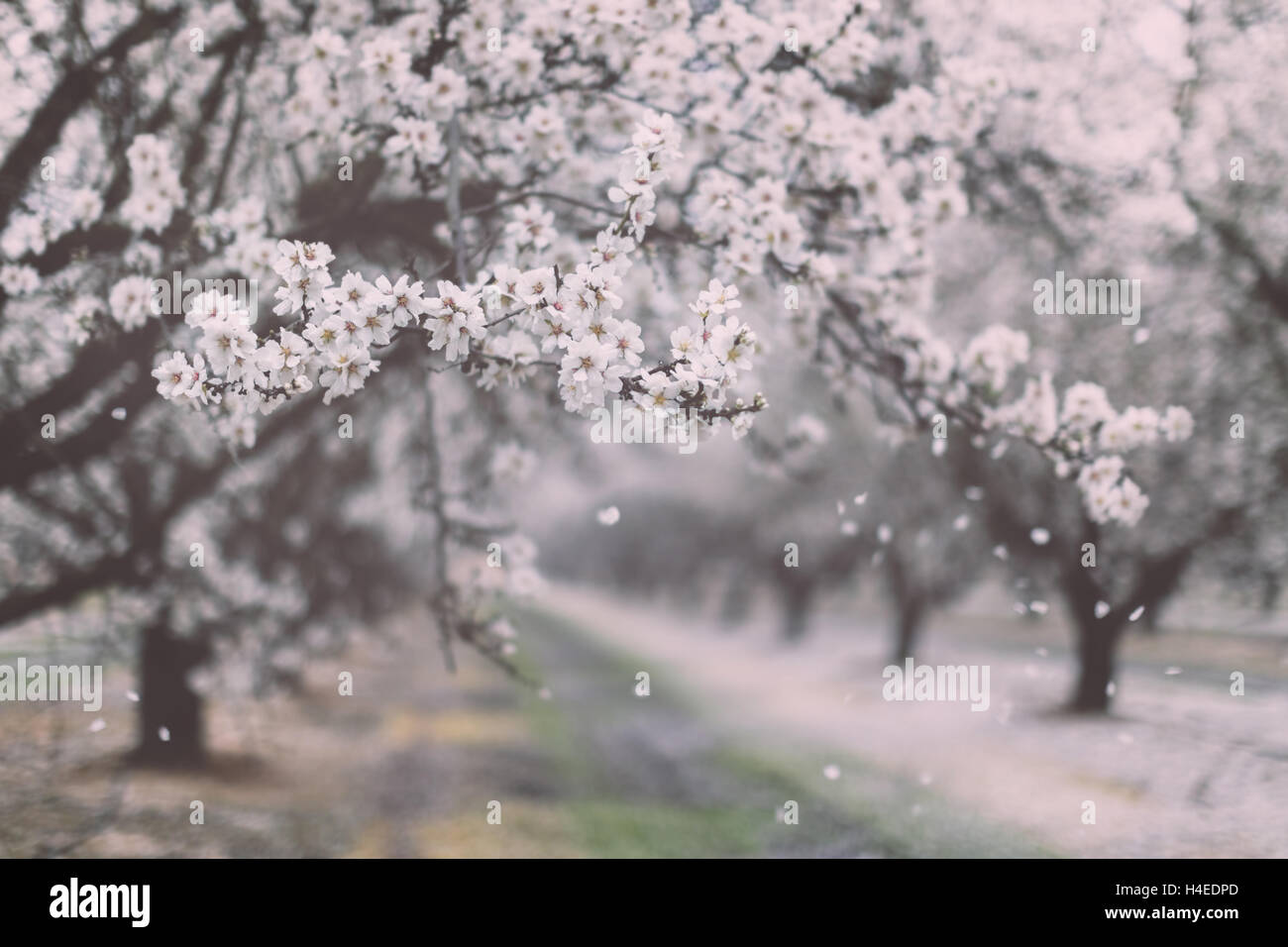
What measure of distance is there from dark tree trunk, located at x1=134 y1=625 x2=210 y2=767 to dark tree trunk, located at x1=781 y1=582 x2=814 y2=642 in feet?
79.0

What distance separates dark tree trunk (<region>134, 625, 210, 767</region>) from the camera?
11359 mm

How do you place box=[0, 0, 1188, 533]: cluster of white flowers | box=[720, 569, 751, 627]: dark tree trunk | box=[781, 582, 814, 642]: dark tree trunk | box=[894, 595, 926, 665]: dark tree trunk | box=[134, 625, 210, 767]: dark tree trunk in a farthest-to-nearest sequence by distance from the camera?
box=[720, 569, 751, 627]: dark tree trunk
box=[781, 582, 814, 642]: dark tree trunk
box=[894, 595, 926, 665]: dark tree trunk
box=[134, 625, 210, 767]: dark tree trunk
box=[0, 0, 1188, 533]: cluster of white flowers

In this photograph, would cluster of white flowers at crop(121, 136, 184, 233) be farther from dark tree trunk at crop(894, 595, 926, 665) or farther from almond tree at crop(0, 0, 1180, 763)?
dark tree trunk at crop(894, 595, 926, 665)

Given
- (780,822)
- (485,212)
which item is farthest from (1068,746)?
(485,212)

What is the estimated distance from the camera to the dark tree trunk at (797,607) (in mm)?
33656

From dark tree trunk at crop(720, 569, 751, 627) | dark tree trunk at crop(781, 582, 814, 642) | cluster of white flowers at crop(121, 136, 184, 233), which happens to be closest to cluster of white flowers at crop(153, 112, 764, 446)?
cluster of white flowers at crop(121, 136, 184, 233)

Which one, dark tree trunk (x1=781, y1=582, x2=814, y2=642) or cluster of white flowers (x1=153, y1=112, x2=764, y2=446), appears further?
dark tree trunk (x1=781, y1=582, x2=814, y2=642)

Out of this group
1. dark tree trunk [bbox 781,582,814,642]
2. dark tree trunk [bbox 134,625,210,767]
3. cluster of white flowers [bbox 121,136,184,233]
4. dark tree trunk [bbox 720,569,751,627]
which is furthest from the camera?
dark tree trunk [bbox 720,569,751,627]

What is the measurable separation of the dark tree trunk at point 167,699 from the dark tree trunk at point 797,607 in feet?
79.0

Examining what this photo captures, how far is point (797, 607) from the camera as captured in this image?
34.0 metres

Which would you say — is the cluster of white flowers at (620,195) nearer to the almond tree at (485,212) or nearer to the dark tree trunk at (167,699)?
the almond tree at (485,212)

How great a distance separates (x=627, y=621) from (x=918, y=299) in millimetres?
44021

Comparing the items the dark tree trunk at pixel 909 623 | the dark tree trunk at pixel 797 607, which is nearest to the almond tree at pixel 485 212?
the dark tree trunk at pixel 909 623

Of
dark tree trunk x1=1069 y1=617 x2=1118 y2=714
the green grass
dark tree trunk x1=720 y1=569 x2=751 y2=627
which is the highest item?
dark tree trunk x1=1069 y1=617 x2=1118 y2=714
